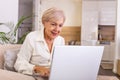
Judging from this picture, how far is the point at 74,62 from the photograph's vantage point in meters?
1.23

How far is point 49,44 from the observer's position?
1735mm

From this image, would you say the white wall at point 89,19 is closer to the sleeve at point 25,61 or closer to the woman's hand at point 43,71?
the sleeve at point 25,61

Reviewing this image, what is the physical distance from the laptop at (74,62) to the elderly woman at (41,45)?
35 cm

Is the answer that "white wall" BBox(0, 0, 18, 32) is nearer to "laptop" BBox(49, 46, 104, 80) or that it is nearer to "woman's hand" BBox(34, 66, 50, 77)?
"woman's hand" BBox(34, 66, 50, 77)

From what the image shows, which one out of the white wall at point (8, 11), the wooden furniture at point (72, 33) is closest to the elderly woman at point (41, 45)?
the white wall at point (8, 11)

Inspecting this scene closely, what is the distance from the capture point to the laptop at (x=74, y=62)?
119cm

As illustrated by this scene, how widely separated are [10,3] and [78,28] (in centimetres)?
452

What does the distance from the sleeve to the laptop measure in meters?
0.38

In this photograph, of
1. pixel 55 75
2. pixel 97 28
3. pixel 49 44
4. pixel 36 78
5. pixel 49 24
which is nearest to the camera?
pixel 55 75

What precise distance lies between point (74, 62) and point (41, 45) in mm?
513

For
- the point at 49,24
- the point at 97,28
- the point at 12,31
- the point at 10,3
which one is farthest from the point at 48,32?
the point at 97,28

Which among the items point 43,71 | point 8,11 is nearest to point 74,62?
A: point 43,71

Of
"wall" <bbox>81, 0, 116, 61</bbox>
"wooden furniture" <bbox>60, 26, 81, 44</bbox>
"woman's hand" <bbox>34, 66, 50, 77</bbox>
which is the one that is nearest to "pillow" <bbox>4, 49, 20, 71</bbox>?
"woman's hand" <bbox>34, 66, 50, 77</bbox>

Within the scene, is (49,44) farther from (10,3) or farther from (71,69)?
(10,3)
